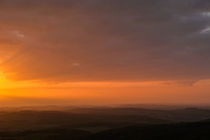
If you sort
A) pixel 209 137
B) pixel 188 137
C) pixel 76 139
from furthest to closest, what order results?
pixel 76 139 → pixel 188 137 → pixel 209 137

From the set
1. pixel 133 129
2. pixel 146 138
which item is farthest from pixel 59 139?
pixel 146 138

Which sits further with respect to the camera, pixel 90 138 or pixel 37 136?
pixel 37 136

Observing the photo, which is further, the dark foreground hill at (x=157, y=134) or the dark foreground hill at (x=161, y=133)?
the dark foreground hill at (x=157, y=134)

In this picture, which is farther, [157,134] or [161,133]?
[157,134]

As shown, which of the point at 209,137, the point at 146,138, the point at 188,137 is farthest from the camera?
the point at 146,138

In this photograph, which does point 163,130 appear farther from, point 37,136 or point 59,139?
point 37,136

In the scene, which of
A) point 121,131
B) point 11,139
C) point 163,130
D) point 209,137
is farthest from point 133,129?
point 11,139

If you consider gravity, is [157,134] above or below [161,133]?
below

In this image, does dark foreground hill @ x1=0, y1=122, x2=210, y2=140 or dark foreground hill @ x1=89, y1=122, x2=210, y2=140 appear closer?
dark foreground hill @ x1=89, y1=122, x2=210, y2=140

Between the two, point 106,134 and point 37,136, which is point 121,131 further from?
point 37,136
